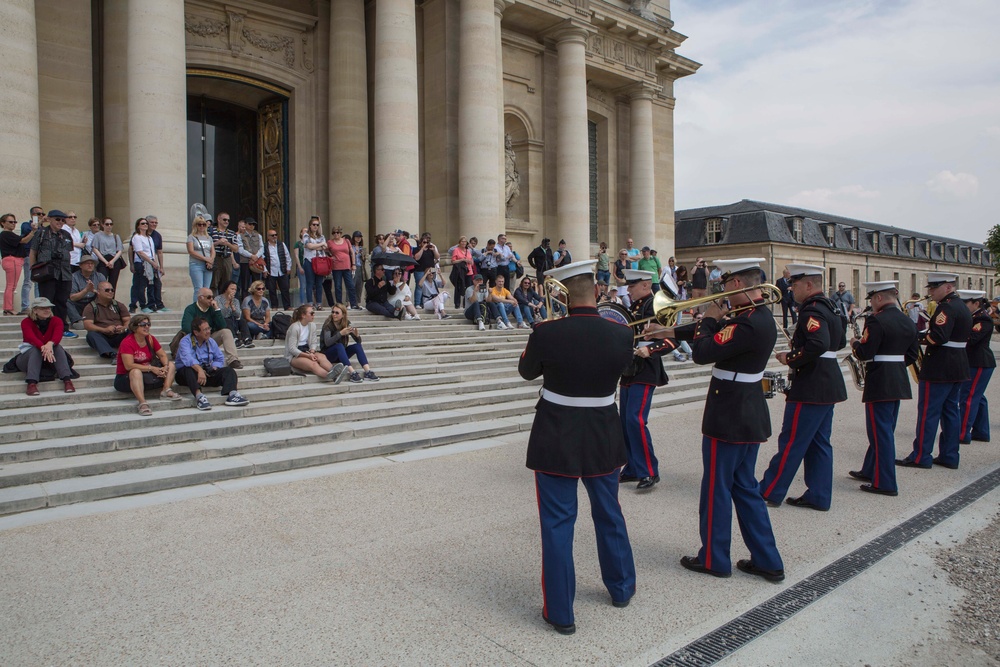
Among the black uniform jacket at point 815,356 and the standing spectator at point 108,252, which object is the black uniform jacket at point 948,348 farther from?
the standing spectator at point 108,252

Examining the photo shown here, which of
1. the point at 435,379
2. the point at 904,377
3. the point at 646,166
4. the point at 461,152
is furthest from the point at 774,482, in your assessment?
the point at 646,166

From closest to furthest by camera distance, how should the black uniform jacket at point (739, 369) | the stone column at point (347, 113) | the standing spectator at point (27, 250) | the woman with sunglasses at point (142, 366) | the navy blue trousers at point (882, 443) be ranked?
the black uniform jacket at point (739, 369) → the navy blue trousers at point (882, 443) → the woman with sunglasses at point (142, 366) → the standing spectator at point (27, 250) → the stone column at point (347, 113)

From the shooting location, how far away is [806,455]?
5.88 metres

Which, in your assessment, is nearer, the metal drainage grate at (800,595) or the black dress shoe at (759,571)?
the metal drainage grate at (800,595)

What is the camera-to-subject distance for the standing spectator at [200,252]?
1141 centimetres

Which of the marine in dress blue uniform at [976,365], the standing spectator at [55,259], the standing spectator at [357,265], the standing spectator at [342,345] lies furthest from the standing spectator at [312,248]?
the marine in dress blue uniform at [976,365]

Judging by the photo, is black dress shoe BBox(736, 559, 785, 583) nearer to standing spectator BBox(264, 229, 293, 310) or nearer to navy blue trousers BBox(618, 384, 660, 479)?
navy blue trousers BBox(618, 384, 660, 479)

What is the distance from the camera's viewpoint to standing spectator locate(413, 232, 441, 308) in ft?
51.0

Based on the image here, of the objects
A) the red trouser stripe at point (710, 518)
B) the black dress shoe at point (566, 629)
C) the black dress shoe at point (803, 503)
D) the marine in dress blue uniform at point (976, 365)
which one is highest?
the marine in dress blue uniform at point (976, 365)

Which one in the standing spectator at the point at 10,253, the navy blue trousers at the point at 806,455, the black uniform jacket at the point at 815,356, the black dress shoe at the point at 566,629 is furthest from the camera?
the standing spectator at the point at 10,253

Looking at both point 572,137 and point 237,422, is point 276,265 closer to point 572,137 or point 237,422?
point 237,422

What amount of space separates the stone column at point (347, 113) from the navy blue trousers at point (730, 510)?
52.1ft

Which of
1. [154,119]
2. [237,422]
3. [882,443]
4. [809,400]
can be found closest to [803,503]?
[809,400]

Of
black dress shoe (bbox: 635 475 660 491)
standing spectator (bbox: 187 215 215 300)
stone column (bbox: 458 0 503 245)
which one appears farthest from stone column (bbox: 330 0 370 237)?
black dress shoe (bbox: 635 475 660 491)
